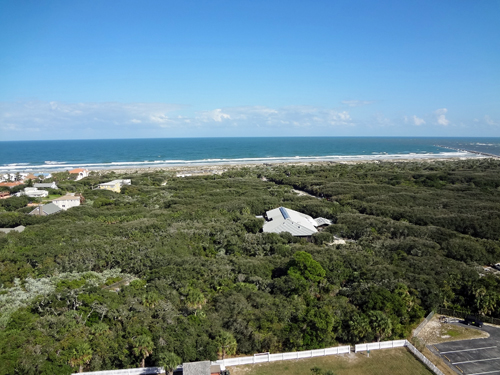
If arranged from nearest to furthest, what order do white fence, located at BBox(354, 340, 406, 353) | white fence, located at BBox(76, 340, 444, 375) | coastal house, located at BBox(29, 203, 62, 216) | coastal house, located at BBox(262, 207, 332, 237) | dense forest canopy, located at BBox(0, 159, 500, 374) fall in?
white fence, located at BBox(76, 340, 444, 375) < dense forest canopy, located at BBox(0, 159, 500, 374) < white fence, located at BBox(354, 340, 406, 353) < coastal house, located at BBox(262, 207, 332, 237) < coastal house, located at BBox(29, 203, 62, 216)

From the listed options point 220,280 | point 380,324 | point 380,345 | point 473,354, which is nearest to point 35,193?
point 220,280

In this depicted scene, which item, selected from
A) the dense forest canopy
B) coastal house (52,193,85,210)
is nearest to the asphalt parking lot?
the dense forest canopy

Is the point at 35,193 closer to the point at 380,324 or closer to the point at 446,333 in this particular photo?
the point at 380,324

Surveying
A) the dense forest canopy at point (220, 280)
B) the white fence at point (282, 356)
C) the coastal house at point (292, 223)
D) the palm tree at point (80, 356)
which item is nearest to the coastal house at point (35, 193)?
the dense forest canopy at point (220, 280)

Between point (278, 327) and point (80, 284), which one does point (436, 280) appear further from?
point (80, 284)

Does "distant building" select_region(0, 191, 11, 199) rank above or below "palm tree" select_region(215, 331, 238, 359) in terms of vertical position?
above

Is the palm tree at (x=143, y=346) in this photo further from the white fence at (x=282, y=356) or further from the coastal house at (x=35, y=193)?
the coastal house at (x=35, y=193)

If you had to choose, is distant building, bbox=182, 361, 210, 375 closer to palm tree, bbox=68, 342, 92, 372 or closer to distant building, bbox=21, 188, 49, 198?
palm tree, bbox=68, 342, 92, 372
